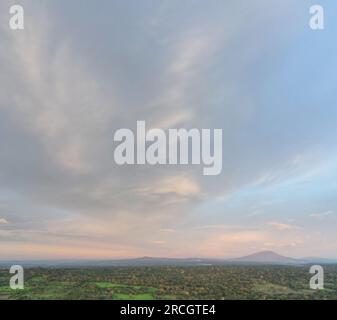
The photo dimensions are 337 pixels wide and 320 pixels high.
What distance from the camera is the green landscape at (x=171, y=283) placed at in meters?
33.6

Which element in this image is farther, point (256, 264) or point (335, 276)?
point (256, 264)

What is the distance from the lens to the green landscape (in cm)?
3362

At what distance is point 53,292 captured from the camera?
35125 mm

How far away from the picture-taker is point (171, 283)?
38656 millimetres
